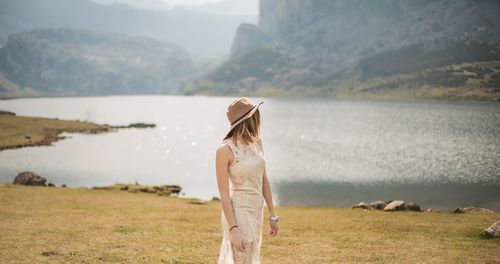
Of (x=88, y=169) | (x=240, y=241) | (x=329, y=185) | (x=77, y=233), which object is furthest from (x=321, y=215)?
(x=88, y=169)

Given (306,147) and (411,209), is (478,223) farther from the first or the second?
(306,147)

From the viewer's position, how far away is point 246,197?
8148 millimetres

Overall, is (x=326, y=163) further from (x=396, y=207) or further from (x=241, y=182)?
(x=241, y=182)

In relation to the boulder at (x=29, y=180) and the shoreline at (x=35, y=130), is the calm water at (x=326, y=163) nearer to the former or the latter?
the shoreline at (x=35, y=130)

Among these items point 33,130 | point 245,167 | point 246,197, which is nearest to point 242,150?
point 245,167

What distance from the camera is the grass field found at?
17.4 metres

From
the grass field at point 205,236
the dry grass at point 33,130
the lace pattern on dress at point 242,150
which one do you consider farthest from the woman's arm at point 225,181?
the dry grass at point 33,130

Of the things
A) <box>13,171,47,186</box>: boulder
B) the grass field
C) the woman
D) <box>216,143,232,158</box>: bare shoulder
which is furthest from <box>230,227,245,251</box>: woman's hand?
<box>13,171,47,186</box>: boulder

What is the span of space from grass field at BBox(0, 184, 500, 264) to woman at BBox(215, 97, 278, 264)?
9.42 meters

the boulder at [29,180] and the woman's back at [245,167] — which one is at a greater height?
the woman's back at [245,167]

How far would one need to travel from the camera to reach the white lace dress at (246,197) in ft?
26.0

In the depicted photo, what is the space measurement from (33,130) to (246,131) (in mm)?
127257

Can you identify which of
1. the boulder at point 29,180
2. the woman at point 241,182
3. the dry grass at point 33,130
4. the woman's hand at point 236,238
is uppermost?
the dry grass at point 33,130

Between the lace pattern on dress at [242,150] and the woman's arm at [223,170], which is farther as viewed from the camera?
the lace pattern on dress at [242,150]
